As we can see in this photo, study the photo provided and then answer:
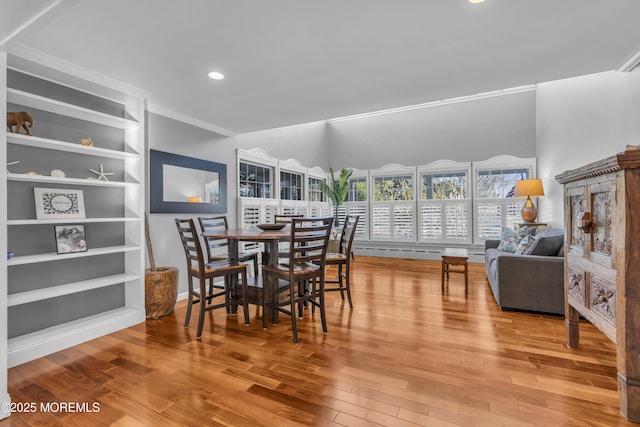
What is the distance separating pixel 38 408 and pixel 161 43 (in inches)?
92.4

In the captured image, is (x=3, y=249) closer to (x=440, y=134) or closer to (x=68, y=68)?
(x=68, y=68)

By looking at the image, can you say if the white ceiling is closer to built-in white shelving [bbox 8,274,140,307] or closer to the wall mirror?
the wall mirror

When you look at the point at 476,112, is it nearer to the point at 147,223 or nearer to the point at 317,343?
the point at 317,343

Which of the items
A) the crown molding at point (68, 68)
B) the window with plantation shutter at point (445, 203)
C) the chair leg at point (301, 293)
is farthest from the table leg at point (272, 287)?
the window with plantation shutter at point (445, 203)

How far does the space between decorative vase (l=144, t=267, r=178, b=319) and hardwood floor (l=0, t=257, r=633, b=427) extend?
5.6 inches

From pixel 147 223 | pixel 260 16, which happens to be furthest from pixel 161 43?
pixel 147 223

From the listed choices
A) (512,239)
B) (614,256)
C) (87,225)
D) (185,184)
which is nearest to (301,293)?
(185,184)

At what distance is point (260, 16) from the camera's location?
71.9 inches

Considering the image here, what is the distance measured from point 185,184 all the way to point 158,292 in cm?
138

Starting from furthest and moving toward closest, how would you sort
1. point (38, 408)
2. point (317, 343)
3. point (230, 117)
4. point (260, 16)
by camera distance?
point (230, 117) → point (317, 343) → point (260, 16) → point (38, 408)

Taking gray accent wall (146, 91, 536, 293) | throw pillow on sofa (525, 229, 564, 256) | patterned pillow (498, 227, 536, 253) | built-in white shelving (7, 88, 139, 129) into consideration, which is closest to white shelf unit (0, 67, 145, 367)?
built-in white shelving (7, 88, 139, 129)

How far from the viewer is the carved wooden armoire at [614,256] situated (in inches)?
54.7

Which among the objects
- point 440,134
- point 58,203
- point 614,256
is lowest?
point 614,256

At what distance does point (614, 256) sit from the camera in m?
1.50
